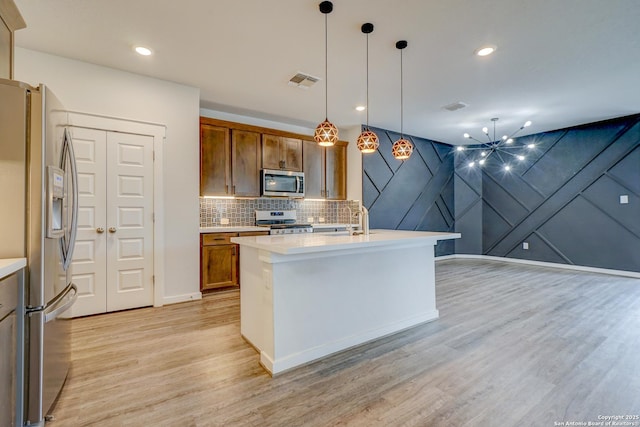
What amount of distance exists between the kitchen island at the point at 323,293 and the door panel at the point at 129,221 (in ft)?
5.53

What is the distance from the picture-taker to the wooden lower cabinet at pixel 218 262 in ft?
12.9

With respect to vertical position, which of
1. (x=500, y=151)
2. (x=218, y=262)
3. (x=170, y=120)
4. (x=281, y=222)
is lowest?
(x=218, y=262)

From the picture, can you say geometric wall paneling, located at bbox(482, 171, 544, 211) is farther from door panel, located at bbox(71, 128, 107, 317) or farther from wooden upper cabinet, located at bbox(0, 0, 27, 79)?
wooden upper cabinet, located at bbox(0, 0, 27, 79)

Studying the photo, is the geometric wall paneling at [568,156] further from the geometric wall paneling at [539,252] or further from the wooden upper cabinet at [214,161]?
the wooden upper cabinet at [214,161]

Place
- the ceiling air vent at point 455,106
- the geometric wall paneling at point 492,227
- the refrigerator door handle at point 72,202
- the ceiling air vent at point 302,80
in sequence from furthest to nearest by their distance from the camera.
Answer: the geometric wall paneling at point 492,227 < the ceiling air vent at point 455,106 < the ceiling air vent at point 302,80 < the refrigerator door handle at point 72,202

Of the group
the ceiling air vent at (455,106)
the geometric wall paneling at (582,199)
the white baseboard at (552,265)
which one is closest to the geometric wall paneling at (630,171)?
the geometric wall paneling at (582,199)

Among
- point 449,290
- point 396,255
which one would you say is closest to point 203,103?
point 396,255

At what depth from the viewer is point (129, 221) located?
3379mm

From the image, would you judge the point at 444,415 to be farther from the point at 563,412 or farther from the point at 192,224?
the point at 192,224

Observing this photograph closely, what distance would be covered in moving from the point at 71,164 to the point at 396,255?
2.63 m

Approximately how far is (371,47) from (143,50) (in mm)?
2308

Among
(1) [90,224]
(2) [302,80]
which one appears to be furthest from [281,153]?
(1) [90,224]

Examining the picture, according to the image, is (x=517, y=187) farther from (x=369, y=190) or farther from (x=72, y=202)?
(x=72, y=202)

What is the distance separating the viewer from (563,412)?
1.64 m
